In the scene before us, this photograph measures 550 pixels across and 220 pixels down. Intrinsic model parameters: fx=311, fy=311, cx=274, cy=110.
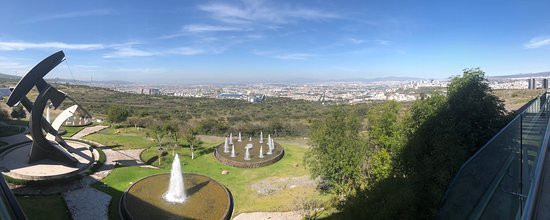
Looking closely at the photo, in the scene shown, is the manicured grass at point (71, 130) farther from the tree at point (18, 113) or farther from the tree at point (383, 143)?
the tree at point (383, 143)

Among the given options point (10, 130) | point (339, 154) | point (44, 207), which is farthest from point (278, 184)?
point (10, 130)

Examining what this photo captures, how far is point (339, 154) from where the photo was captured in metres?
19.5

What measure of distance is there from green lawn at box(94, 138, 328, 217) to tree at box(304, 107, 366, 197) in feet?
6.36

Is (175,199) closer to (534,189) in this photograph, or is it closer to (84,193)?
(84,193)

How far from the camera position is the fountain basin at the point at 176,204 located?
16906mm

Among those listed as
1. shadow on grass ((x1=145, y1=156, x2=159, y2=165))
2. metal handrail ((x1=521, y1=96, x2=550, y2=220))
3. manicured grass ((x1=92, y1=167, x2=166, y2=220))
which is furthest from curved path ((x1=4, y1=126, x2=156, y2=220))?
metal handrail ((x1=521, y1=96, x2=550, y2=220))

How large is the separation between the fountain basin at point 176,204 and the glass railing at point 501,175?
14.4m

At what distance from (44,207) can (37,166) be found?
6527mm

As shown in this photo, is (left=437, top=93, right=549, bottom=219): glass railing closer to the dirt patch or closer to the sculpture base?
the dirt patch

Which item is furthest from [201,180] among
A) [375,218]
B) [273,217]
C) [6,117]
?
[6,117]

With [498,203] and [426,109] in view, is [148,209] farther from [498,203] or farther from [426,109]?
[426,109]

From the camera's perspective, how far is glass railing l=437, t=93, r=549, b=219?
384 centimetres

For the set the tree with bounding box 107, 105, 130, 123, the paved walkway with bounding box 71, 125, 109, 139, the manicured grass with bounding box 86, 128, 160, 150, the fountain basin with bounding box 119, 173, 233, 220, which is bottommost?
the fountain basin with bounding box 119, 173, 233, 220

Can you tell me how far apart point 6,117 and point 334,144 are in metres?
45.3
